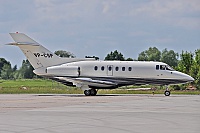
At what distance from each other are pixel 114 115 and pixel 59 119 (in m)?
2.79

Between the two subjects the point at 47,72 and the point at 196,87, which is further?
the point at 196,87

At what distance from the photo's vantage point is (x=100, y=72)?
149 ft

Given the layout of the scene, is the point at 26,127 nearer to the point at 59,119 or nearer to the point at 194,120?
the point at 59,119

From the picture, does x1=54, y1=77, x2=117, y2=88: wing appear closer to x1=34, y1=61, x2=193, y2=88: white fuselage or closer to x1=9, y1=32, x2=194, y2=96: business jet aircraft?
x1=9, y1=32, x2=194, y2=96: business jet aircraft

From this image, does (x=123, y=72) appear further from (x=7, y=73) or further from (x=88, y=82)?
(x=7, y=73)

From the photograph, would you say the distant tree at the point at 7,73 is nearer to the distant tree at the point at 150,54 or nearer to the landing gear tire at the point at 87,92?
the distant tree at the point at 150,54

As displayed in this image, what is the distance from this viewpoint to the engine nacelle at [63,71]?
45062mm

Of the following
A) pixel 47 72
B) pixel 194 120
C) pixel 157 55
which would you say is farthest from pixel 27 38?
pixel 157 55

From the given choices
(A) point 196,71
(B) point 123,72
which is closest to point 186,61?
(A) point 196,71

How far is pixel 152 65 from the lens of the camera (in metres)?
45.5

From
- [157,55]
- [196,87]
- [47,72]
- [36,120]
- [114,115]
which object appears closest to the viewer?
[36,120]

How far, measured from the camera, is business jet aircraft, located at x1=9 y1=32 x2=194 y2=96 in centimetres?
4506

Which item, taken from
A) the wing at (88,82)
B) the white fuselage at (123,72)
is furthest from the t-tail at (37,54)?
the wing at (88,82)

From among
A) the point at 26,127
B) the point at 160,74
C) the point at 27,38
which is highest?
the point at 27,38
